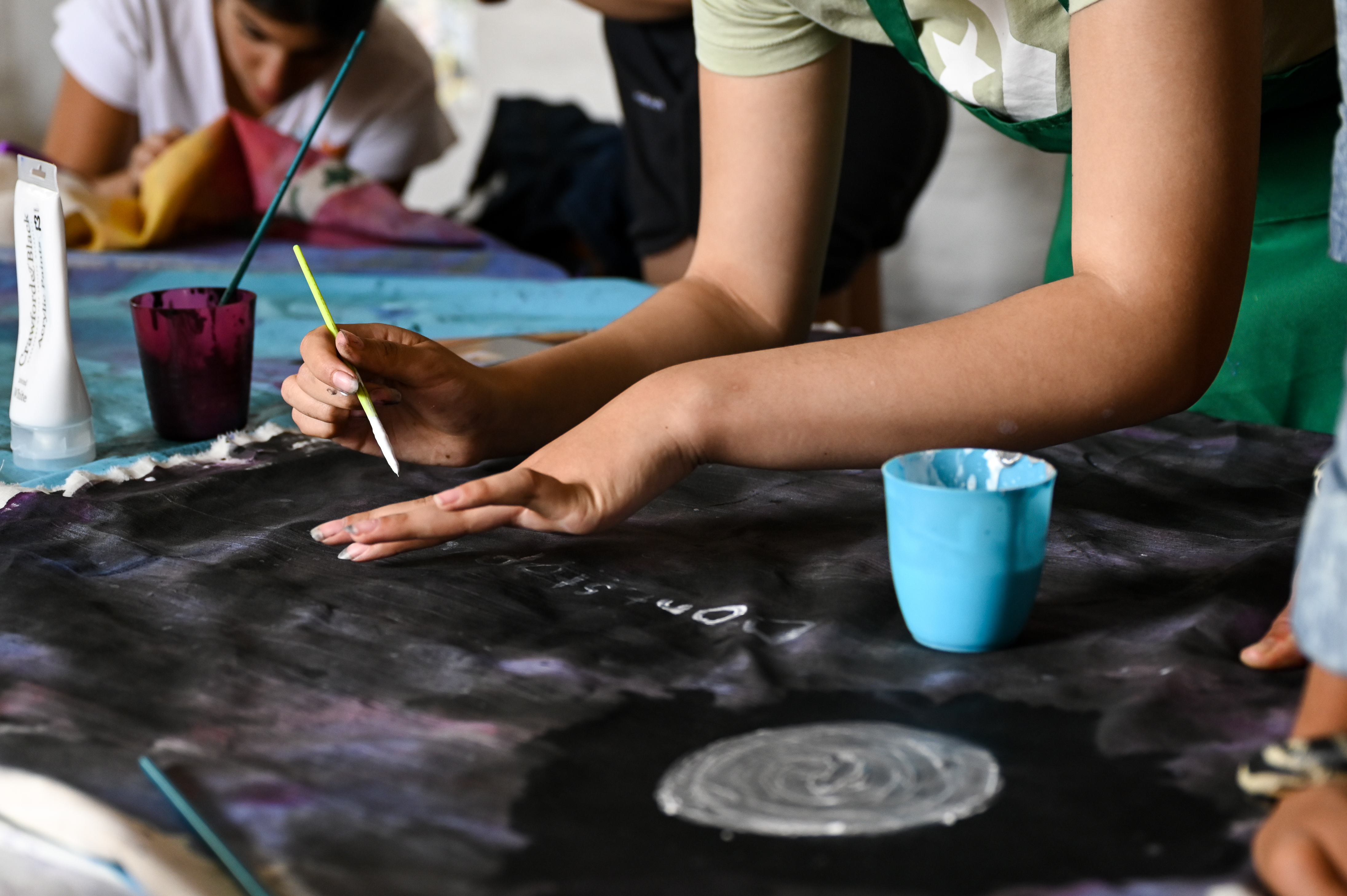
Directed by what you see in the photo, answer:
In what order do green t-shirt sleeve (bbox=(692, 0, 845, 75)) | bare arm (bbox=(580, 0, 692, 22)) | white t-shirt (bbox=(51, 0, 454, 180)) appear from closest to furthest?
1. green t-shirt sleeve (bbox=(692, 0, 845, 75))
2. bare arm (bbox=(580, 0, 692, 22))
3. white t-shirt (bbox=(51, 0, 454, 180))

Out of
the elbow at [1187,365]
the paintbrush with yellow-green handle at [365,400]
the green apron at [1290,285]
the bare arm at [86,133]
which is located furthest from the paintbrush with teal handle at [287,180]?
the bare arm at [86,133]

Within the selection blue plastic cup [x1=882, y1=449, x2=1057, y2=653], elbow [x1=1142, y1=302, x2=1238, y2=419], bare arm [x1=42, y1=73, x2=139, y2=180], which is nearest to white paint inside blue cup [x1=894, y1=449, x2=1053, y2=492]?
blue plastic cup [x1=882, y1=449, x2=1057, y2=653]

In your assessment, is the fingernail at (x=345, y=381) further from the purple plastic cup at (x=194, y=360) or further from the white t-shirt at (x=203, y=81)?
the white t-shirt at (x=203, y=81)

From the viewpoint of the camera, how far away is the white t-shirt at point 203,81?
2.49 metres

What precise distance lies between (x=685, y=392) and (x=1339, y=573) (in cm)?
40

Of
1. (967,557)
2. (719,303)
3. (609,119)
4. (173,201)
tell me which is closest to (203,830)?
(967,557)

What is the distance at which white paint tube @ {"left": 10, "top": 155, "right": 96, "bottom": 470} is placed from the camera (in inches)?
36.3

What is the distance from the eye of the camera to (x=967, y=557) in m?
0.58

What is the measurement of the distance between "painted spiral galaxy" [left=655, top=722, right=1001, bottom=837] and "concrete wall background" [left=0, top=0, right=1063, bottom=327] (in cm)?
234

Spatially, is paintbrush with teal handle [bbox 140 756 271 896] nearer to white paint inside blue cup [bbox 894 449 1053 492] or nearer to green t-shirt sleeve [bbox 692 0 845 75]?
white paint inside blue cup [bbox 894 449 1053 492]

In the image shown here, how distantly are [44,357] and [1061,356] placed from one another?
2.44 ft

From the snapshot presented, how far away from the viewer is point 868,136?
196 cm

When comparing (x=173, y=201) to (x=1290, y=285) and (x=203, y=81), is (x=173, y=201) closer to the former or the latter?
(x=203, y=81)

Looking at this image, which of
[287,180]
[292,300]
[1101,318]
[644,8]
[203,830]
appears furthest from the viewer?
[644,8]
